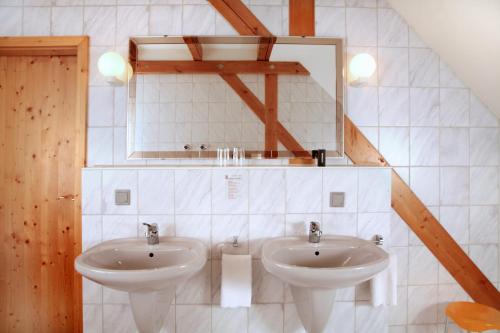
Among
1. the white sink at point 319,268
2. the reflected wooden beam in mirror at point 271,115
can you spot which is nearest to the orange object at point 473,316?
the white sink at point 319,268

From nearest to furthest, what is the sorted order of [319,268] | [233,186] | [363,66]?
[319,268]
[233,186]
[363,66]

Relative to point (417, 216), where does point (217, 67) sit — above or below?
above

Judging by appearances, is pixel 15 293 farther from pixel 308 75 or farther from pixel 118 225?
pixel 308 75

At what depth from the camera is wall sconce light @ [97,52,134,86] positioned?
4.91 feet

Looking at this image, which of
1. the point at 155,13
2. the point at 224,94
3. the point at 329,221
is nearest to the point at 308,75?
the point at 224,94

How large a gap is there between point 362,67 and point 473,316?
148 centimetres

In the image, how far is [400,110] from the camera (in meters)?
1.65

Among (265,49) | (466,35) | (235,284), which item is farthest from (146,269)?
(466,35)

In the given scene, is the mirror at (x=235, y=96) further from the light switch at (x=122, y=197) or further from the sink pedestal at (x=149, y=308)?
the sink pedestal at (x=149, y=308)

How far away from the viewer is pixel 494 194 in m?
1.68

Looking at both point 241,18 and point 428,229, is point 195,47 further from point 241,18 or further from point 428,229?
point 428,229

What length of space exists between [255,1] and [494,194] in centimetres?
191

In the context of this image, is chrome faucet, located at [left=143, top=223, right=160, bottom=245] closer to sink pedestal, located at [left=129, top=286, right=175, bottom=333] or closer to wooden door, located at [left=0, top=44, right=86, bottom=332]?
sink pedestal, located at [left=129, top=286, right=175, bottom=333]

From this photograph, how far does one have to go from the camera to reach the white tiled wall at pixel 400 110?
1599 mm
